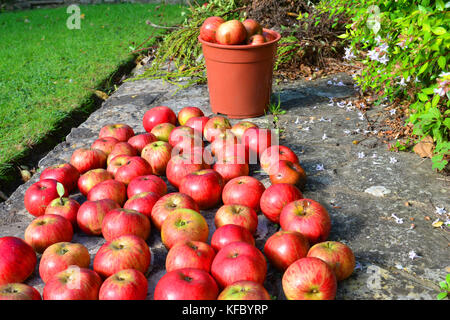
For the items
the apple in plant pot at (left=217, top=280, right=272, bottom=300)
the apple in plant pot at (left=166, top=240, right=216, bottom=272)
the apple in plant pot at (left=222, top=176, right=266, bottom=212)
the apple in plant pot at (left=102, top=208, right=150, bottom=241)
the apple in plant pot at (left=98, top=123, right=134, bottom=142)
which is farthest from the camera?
the apple in plant pot at (left=98, top=123, right=134, bottom=142)

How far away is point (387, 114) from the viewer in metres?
3.72

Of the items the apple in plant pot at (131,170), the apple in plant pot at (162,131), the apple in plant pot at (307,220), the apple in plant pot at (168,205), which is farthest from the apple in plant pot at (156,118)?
the apple in plant pot at (307,220)

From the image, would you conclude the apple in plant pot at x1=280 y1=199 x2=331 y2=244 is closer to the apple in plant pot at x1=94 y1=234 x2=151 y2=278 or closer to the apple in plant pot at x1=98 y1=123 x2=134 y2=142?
the apple in plant pot at x1=94 y1=234 x2=151 y2=278

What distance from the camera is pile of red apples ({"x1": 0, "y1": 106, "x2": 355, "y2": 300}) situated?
1.87 m

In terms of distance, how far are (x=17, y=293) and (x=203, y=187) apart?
112 cm

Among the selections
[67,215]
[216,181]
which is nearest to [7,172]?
[67,215]

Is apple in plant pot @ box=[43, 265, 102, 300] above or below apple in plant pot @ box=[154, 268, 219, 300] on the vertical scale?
below

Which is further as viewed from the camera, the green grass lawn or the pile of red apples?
the green grass lawn

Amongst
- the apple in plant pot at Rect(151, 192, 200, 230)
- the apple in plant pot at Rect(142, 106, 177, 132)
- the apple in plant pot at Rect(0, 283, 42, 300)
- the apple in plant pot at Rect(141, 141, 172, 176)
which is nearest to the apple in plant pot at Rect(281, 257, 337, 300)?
the apple in plant pot at Rect(151, 192, 200, 230)

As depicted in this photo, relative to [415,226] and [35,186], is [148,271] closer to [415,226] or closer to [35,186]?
[35,186]

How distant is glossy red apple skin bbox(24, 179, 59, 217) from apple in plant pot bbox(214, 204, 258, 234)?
1.04 meters

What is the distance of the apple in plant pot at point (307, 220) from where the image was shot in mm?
2215

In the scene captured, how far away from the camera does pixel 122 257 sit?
2023 millimetres
